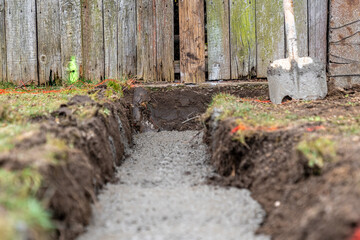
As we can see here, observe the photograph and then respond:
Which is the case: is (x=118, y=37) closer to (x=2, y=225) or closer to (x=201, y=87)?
(x=201, y=87)

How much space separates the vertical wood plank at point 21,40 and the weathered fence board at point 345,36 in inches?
143

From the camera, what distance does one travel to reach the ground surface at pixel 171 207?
1799mm

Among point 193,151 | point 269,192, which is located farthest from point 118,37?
point 269,192

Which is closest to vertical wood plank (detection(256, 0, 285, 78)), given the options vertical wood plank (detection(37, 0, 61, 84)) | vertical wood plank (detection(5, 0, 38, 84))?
vertical wood plank (detection(37, 0, 61, 84))

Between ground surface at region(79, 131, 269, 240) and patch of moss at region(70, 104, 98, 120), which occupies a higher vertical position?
patch of moss at region(70, 104, 98, 120)

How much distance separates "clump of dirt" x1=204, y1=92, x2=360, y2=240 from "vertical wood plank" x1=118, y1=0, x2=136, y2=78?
1.94m

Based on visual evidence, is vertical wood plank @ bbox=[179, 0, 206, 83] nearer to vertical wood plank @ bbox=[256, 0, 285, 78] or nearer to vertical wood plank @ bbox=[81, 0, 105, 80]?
vertical wood plank @ bbox=[256, 0, 285, 78]

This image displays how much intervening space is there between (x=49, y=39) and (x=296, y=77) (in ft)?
9.94

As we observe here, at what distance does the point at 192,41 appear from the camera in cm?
490

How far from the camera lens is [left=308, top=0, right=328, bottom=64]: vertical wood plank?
4801 mm

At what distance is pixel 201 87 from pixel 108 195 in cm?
275

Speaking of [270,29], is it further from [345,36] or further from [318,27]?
[345,36]

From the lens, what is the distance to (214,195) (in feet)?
7.65

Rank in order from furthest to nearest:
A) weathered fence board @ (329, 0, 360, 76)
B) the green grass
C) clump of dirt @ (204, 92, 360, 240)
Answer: weathered fence board @ (329, 0, 360, 76), clump of dirt @ (204, 92, 360, 240), the green grass
